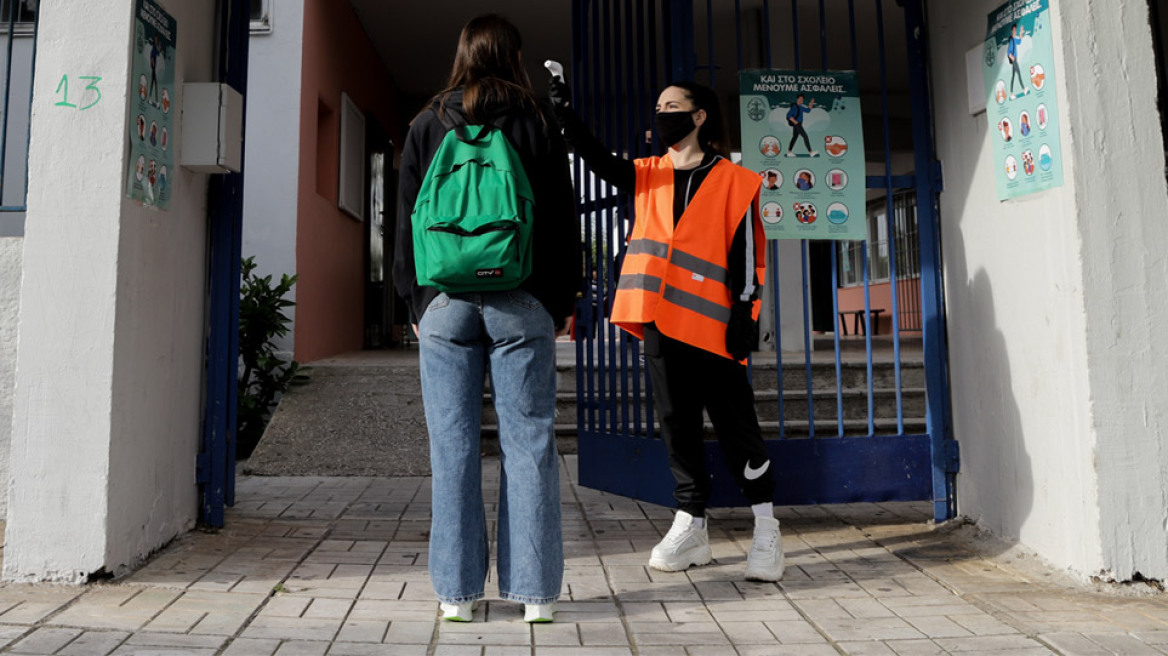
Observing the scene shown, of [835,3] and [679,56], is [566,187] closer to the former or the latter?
[679,56]

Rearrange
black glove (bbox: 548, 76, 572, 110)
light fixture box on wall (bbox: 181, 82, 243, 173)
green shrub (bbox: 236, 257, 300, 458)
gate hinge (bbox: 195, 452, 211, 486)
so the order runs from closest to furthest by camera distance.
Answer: black glove (bbox: 548, 76, 572, 110) < light fixture box on wall (bbox: 181, 82, 243, 173) < gate hinge (bbox: 195, 452, 211, 486) < green shrub (bbox: 236, 257, 300, 458)

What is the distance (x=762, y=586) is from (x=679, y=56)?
2.34m

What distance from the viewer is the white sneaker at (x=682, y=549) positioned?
3.33 meters

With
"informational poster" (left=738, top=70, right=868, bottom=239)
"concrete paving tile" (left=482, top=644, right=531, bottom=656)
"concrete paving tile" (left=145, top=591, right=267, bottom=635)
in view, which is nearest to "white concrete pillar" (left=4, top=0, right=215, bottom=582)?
"concrete paving tile" (left=145, top=591, right=267, bottom=635)

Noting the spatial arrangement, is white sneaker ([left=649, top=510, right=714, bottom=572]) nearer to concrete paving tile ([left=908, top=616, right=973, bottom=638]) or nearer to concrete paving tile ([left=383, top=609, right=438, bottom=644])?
concrete paving tile ([left=908, top=616, right=973, bottom=638])

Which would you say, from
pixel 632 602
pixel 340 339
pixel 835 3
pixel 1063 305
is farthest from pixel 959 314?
pixel 340 339

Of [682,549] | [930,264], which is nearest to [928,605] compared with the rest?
[682,549]

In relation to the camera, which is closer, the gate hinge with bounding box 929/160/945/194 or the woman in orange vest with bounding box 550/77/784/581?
the woman in orange vest with bounding box 550/77/784/581

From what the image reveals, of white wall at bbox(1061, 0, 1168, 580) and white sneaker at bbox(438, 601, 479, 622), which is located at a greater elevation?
white wall at bbox(1061, 0, 1168, 580)

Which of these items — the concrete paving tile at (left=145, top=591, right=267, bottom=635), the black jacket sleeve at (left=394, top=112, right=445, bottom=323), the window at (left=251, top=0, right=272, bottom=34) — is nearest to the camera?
the concrete paving tile at (left=145, top=591, right=267, bottom=635)

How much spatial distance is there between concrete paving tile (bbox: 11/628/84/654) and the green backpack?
1.43 meters

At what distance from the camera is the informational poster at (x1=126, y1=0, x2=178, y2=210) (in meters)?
3.25

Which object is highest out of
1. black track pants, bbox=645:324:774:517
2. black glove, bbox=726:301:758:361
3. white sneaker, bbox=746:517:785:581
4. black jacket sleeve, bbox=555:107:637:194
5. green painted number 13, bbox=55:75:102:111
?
green painted number 13, bbox=55:75:102:111

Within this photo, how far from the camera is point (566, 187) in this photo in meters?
2.77
